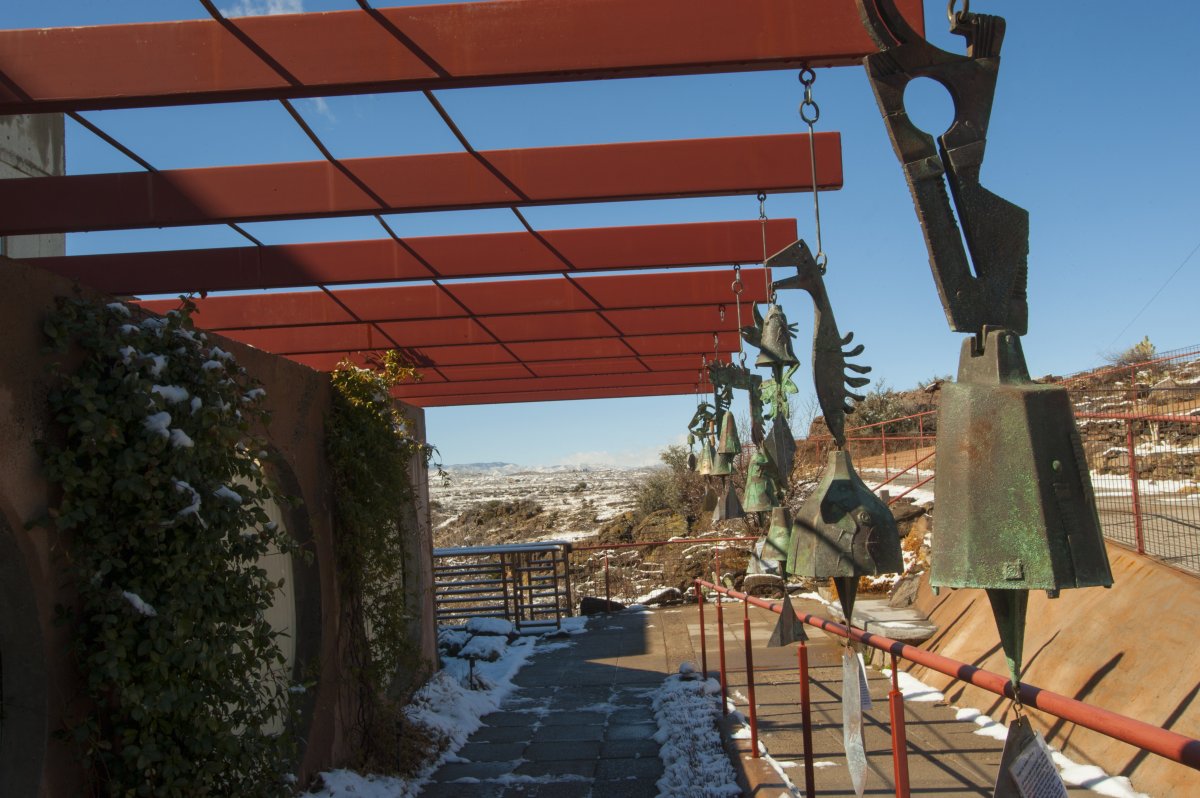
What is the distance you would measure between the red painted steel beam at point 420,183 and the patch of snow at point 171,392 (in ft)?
6.04

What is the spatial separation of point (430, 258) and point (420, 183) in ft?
4.98

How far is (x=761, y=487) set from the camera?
520 centimetres

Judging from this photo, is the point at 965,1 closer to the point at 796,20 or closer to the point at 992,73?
the point at 992,73

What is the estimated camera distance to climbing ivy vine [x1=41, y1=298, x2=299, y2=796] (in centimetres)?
381

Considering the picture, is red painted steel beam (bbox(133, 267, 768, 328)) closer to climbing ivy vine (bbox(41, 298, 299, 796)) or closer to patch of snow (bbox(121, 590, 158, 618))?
climbing ivy vine (bbox(41, 298, 299, 796))

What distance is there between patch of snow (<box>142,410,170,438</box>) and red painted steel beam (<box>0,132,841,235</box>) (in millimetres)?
2099

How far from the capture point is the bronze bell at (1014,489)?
1652mm

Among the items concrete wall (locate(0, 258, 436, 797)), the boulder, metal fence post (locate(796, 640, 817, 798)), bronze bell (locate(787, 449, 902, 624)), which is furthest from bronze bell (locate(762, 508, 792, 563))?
the boulder

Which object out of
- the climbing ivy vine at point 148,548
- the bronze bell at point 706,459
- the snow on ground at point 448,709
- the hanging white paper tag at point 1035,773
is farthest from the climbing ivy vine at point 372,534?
the hanging white paper tag at point 1035,773

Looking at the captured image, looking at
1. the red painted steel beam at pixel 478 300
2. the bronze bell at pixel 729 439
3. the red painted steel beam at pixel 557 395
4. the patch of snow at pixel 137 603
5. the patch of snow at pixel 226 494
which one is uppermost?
the red painted steel beam at pixel 478 300

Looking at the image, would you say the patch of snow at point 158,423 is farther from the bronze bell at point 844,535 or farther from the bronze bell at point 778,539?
the bronze bell at point 844,535

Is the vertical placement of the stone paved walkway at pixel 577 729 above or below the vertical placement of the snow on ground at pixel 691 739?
A: below

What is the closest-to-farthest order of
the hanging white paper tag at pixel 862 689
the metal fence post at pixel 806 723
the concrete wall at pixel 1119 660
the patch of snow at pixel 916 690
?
the hanging white paper tag at pixel 862 689 → the metal fence post at pixel 806 723 → the concrete wall at pixel 1119 660 → the patch of snow at pixel 916 690

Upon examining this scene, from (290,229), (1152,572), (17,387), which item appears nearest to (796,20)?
(17,387)
